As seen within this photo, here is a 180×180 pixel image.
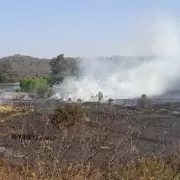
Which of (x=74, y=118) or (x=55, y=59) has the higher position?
(x=55, y=59)

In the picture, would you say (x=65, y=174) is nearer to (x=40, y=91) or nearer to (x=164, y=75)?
(x=40, y=91)

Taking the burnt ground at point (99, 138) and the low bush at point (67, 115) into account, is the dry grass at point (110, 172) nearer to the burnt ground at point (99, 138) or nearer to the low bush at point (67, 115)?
the burnt ground at point (99, 138)

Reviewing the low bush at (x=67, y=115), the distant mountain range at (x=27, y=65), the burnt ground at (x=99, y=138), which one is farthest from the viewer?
the distant mountain range at (x=27, y=65)

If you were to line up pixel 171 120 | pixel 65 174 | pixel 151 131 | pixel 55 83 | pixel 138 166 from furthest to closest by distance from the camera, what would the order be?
pixel 55 83, pixel 171 120, pixel 151 131, pixel 138 166, pixel 65 174

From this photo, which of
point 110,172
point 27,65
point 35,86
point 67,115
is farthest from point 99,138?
point 27,65

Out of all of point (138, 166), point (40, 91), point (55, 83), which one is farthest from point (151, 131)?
point (55, 83)

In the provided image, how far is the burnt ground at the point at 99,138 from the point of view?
8.69 metres

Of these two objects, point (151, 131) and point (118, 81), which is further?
point (118, 81)

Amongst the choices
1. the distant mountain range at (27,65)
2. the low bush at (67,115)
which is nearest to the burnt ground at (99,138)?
the low bush at (67,115)

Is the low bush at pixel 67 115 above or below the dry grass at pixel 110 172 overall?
above

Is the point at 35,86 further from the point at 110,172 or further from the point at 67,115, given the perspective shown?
the point at 110,172

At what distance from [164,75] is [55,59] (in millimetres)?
37895

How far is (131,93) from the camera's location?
4709 cm

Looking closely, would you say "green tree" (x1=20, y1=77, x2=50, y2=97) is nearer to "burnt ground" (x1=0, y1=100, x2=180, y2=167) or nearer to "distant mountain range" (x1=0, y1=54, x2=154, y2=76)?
"burnt ground" (x1=0, y1=100, x2=180, y2=167)
